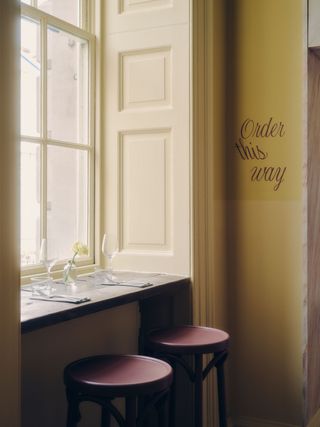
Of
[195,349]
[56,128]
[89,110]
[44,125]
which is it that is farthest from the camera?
[89,110]

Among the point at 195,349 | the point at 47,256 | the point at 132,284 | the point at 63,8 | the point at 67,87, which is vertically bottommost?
the point at 195,349

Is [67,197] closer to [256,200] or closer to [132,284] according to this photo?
[132,284]

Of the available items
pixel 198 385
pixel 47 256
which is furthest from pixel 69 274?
pixel 198 385

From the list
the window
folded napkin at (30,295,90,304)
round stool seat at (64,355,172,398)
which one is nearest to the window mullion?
the window

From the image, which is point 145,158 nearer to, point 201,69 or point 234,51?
point 201,69

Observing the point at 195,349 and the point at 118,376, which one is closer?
the point at 118,376

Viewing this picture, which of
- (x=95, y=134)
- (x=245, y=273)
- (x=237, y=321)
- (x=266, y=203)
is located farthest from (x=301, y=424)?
(x=95, y=134)

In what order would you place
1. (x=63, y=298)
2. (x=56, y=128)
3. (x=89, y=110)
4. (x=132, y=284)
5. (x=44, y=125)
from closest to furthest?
(x=63, y=298)
(x=132, y=284)
(x=44, y=125)
(x=56, y=128)
(x=89, y=110)

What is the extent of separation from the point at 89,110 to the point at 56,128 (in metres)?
0.33

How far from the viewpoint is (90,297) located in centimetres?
254

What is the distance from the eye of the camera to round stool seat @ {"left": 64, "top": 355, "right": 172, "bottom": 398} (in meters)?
2.05

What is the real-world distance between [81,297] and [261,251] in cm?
144

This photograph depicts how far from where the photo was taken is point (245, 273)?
3660 mm

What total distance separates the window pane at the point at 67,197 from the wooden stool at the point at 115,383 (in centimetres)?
100
